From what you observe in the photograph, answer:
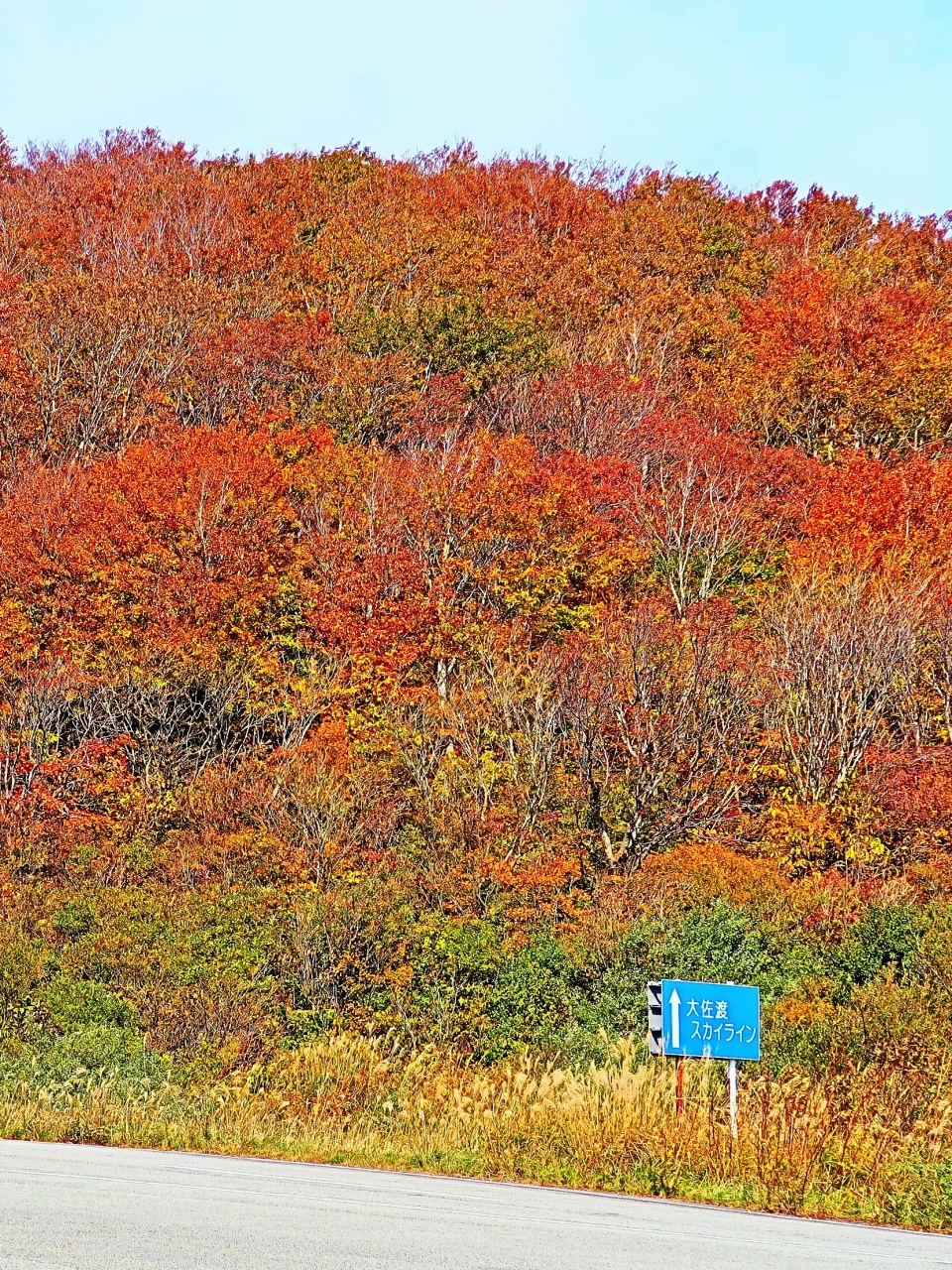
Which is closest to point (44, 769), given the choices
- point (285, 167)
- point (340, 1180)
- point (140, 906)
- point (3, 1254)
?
point (140, 906)

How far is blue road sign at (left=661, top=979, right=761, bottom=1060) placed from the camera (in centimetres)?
1144

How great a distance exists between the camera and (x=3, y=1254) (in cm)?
672

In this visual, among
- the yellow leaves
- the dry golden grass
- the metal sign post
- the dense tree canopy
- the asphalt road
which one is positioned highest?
the dense tree canopy

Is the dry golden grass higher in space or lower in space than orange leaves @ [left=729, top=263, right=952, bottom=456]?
lower

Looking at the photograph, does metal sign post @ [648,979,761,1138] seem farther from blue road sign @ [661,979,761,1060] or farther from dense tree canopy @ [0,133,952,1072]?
dense tree canopy @ [0,133,952,1072]

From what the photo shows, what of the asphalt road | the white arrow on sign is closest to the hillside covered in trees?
the white arrow on sign

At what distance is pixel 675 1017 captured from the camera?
37.8 feet

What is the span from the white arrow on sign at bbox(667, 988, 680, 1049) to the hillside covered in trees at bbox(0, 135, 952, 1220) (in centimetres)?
449

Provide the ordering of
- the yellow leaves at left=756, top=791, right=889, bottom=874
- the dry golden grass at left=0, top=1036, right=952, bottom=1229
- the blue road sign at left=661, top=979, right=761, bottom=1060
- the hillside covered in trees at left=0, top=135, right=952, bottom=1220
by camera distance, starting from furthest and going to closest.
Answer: the yellow leaves at left=756, top=791, right=889, bottom=874
the hillside covered in trees at left=0, top=135, right=952, bottom=1220
the blue road sign at left=661, top=979, right=761, bottom=1060
the dry golden grass at left=0, top=1036, right=952, bottom=1229

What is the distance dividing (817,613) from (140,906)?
15.5m

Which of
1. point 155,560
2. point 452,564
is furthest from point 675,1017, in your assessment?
point 155,560

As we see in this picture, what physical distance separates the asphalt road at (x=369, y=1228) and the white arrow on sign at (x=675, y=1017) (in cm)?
174

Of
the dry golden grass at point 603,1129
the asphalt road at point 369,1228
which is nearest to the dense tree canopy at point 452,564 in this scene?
the dry golden grass at point 603,1129

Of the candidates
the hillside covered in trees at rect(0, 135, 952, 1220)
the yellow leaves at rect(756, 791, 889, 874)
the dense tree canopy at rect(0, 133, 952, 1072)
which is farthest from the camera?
the yellow leaves at rect(756, 791, 889, 874)
